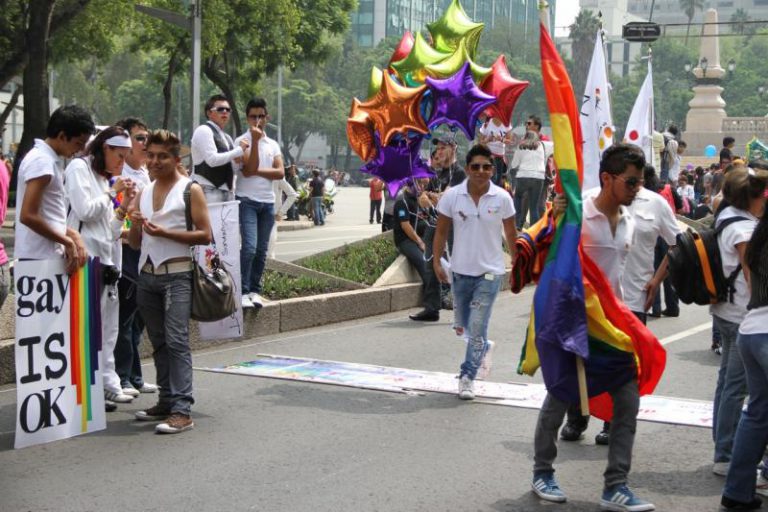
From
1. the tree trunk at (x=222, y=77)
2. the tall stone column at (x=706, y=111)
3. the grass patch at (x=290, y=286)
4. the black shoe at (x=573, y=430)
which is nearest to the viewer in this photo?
the black shoe at (x=573, y=430)

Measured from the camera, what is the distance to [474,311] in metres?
8.30

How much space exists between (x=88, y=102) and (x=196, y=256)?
7401cm

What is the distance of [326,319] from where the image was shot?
1195 centimetres

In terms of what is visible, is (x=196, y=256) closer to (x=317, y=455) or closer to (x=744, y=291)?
(x=317, y=455)

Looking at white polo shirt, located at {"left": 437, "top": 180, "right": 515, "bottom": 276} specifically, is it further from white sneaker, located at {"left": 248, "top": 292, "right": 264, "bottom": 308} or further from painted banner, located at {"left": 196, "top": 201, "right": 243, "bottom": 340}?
white sneaker, located at {"left": 248, "top": 292, "right": 264, "bottom": 308}

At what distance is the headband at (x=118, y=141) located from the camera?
7383 millimetres

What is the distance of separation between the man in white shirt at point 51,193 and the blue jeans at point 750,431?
377 cm

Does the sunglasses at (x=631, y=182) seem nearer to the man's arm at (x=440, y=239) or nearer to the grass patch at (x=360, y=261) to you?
the man's arm at (x=440, y=239)

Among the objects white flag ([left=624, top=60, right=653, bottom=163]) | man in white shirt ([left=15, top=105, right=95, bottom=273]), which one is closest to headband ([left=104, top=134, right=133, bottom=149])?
man in white shirt ([left=15, top=105, right=95, bottom=273])

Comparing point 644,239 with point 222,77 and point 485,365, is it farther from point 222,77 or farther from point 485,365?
point 222,77

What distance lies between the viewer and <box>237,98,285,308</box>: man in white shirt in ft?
33.6

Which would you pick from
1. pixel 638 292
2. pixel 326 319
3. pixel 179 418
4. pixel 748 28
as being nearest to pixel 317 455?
pixel 179 418

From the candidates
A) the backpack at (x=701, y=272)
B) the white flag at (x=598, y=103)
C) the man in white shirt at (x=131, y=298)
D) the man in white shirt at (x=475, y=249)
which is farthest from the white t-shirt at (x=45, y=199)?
the white flag at (x=598, y=103)

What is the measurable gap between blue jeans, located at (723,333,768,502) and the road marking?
5643 mm
